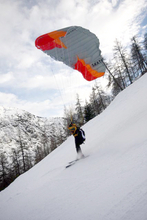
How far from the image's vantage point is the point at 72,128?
568 centimetres

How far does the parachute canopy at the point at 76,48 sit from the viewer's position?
846 centimetres

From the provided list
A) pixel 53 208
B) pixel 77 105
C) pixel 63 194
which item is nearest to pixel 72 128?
pixel 63 194

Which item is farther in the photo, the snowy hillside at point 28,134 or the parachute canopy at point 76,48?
the snowy hillside at point 28,134

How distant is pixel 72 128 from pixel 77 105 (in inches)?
995

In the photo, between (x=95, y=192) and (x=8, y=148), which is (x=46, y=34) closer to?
(x=95, y=192)

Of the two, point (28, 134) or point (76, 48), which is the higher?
point (28, 134)

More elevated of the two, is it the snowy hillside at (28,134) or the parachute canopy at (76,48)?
the snowy hillside at (28,134)

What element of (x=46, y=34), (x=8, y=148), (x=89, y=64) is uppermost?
(x=8, y=148)

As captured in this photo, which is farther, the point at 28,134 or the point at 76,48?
the point at 28,134

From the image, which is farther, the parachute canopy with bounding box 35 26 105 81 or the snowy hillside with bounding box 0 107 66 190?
the snowy hillside with bounding box 0 107 66 190

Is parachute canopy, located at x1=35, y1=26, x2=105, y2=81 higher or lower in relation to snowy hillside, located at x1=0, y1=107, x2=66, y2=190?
lower

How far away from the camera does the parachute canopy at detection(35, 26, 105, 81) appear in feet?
27.8

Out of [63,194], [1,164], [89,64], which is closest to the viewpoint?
[63,194]

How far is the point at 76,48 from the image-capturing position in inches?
380
